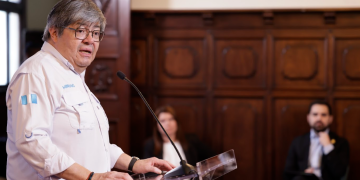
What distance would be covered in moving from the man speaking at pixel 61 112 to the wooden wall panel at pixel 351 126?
321 centimetres

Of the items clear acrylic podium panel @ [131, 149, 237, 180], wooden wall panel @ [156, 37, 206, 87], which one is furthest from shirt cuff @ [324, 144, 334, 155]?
clear acrylic podium panel @ [131, 149, 237, 180]

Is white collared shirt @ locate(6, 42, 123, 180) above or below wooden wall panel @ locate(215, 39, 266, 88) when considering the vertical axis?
below

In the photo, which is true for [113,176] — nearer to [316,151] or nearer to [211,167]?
[211,167]

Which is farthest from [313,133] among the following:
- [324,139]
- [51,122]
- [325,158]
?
[51,122]

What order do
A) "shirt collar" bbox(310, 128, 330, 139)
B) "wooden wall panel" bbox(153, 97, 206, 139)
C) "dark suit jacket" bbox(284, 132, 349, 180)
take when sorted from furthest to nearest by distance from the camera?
1. "wooden wall panel" bbox(153, 97, 206, 139)
2. "shirt collar" bbox(310, 128, 330, 139)
3. "dark suit jacket" bbox(284, 132, 349, 180)

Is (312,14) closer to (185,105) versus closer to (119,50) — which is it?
(185,105)

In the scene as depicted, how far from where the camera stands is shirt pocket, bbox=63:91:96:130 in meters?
1.62

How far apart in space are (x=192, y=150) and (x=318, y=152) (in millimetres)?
1218

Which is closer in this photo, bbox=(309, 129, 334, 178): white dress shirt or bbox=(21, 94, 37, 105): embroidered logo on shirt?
bbox=(21, 94, 37, 105): embroidered logo on shirt

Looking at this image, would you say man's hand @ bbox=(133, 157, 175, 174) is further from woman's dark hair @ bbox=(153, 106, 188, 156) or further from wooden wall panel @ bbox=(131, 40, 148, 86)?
wooden wall panel @ bbox=(131, 40, 148, 86)

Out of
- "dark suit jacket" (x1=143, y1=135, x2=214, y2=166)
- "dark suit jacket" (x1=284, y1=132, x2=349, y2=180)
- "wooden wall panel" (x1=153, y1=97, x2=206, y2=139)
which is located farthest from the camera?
"wooden wall panel" (x1=153, y1=97, x2=206, y2=139)

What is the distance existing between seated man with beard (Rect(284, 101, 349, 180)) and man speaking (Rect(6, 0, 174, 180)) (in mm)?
2634

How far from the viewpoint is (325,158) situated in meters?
4.01

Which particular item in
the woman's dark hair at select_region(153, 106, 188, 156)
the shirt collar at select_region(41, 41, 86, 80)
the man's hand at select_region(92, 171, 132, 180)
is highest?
the shirt collar at select_region(41, 41, 86, 80)
